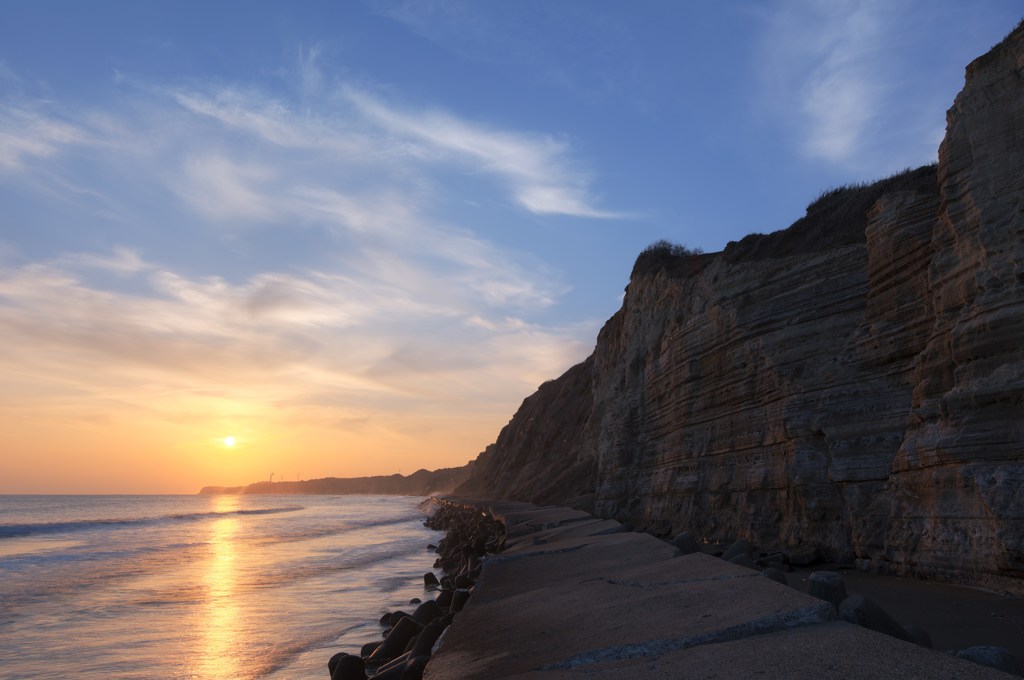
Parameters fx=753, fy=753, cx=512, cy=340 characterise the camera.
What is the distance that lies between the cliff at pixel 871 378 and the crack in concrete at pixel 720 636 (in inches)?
153

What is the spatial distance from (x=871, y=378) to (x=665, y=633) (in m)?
8.03

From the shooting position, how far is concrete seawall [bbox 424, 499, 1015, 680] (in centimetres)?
369

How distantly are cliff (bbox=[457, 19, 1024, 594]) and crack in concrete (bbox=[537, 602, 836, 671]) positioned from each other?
389 cm

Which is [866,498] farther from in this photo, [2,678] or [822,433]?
[2,678]

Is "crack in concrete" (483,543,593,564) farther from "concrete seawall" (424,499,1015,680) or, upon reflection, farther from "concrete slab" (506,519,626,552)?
"concrete seawall" (424,499,1015,680)

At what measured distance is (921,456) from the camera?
8664mm

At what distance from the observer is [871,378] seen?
1130 centimetres

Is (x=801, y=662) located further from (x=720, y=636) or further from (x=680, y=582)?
(x=680, y=582)

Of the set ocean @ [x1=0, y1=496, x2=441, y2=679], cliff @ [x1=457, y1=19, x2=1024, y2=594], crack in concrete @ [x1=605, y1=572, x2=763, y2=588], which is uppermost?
cliff @ [x1=457, y1=19, x2=1024, y2=594]

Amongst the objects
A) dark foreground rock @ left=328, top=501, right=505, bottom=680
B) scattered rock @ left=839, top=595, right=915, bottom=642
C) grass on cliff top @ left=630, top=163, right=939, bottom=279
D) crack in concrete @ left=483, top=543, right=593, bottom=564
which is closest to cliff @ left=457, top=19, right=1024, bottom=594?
grass on cliff top @ left=630, top=163, right=939, bottom=279

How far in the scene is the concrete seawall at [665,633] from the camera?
145 inches

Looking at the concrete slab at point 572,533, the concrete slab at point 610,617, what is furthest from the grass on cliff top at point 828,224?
the concrete slab at point 610,617

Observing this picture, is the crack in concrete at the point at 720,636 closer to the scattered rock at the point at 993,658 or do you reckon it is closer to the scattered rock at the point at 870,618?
the scattered rock at the point at 870,618

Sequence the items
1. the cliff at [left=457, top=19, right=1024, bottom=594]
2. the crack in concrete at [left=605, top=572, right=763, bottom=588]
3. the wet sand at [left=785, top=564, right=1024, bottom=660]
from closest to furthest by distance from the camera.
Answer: the wet sand at [left=785, top=564, right=1024, bottom=660] < the crack in concrete at [left=605, top=572, right=763, bottom=588] < the cliff at [left=457, top=19, right=1024, bottom=594]
